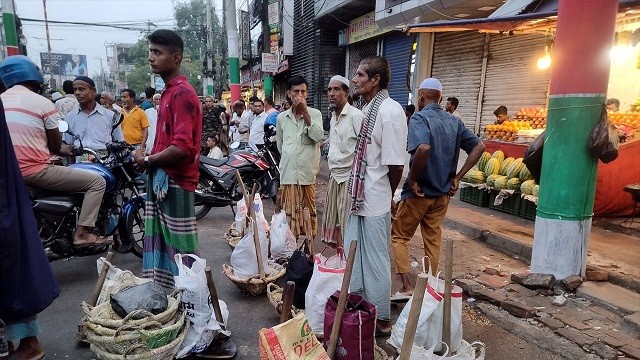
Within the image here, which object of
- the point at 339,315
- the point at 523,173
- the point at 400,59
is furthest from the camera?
the point at 400,59

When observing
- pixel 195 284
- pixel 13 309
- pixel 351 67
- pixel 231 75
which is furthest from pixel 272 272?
pixel 231 75

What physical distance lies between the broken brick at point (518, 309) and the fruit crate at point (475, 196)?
3.55 metres

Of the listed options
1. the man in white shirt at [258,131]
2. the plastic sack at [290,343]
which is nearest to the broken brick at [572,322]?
the plastic sack at [290,343]

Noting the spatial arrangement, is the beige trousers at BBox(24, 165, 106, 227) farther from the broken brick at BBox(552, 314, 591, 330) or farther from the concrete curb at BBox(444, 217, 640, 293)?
the concrete curb at BBox(444, 217, 640, 293)

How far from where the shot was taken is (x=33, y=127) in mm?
3176

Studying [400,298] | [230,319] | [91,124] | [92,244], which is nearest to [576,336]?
[400,298]

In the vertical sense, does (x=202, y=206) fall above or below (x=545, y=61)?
below

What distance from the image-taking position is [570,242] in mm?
3725

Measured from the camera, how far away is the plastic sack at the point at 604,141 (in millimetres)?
3453

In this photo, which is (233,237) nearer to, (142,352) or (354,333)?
(142,352)

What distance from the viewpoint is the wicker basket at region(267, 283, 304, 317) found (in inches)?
121

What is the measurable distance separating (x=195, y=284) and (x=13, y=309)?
96 centimetres

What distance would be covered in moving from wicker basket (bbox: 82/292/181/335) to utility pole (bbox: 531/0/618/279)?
3.23m

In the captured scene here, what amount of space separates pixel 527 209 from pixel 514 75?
11.1 ft
